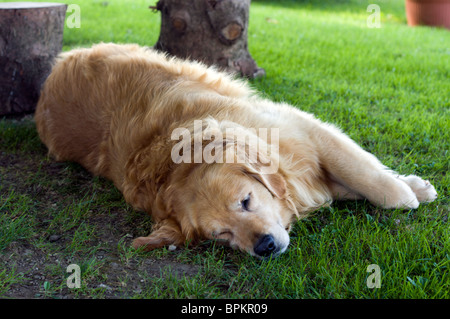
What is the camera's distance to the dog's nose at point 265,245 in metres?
2.65

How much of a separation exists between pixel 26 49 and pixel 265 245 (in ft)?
11.9

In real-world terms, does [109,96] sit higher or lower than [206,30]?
lower

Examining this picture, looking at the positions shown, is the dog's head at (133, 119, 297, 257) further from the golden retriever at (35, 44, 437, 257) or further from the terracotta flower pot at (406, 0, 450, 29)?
the terracotta flower pot at (406, 0, 450, 29)

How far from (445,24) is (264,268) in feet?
33.6

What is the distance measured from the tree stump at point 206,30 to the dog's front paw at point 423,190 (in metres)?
2.99

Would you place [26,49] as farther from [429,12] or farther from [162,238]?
[429,12]

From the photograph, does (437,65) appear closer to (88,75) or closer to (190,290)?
(88,75)

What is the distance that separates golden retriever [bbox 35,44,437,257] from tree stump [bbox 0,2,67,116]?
1.17 metres

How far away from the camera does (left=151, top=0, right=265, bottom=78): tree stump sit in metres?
5.36

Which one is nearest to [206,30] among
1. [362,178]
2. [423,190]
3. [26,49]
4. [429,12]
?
[26,49]

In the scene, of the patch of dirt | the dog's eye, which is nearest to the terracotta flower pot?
the patch of dirt

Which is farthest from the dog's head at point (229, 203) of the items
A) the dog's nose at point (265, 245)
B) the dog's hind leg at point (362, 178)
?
the dog's hind leg at point (362, 178)

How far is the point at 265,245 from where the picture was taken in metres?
2.65

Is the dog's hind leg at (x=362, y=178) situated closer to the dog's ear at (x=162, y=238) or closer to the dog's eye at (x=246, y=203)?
the dog's eye at (x=246, y=203)
